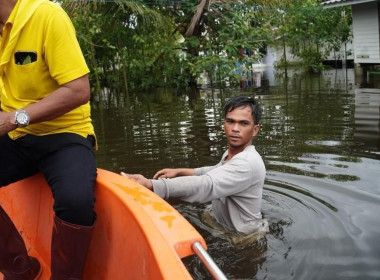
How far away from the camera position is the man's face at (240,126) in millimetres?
3062

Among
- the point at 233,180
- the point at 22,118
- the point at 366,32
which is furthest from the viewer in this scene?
the point at 366,32

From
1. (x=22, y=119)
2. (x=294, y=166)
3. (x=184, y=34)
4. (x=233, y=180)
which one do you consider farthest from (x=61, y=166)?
(x=184, y=34)

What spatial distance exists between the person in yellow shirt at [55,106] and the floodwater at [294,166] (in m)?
1.22

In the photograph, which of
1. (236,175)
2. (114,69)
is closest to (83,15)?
(114,69)

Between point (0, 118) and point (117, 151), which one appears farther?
point (117, 151)

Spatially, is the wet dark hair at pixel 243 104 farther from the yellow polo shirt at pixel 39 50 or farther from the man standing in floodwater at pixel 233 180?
the yellow polo shirt at pixel 39 50

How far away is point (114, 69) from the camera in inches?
767

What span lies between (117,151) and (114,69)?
13490 millimetres

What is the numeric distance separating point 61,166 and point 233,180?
1179mm

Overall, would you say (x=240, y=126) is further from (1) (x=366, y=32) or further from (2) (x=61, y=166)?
(1) (x=366, y=32)

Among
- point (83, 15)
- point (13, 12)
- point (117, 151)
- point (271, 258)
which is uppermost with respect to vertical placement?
point (83, 15)

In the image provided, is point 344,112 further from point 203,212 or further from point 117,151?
point 203,212

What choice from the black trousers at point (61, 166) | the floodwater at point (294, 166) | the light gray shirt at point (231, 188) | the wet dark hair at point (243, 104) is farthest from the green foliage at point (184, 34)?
the black trousers at point (61, 166)

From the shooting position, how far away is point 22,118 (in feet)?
6.73
